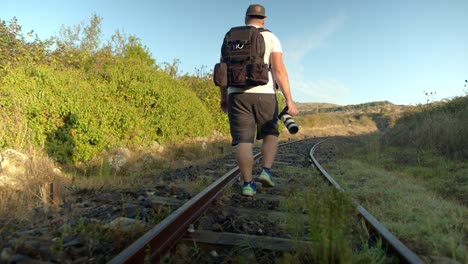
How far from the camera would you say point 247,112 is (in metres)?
4.11

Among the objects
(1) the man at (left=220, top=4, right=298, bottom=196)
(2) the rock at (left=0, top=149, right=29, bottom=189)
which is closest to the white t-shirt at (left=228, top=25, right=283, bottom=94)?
(1) the man at (left=220, top=4, right=298, bottom=196)

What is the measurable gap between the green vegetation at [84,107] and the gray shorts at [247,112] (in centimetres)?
382

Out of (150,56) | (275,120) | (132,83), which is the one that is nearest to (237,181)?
(275,120)

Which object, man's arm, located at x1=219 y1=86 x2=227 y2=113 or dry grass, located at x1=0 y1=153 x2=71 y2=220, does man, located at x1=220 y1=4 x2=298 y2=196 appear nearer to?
man's arm, located at x1=219 y1=86 x2=227 y2=113

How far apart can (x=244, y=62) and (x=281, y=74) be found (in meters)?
0.49

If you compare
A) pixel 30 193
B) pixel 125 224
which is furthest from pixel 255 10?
pixel 30 193

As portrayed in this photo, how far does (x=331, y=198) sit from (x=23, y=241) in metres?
1.92

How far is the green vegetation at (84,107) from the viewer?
21.1ft

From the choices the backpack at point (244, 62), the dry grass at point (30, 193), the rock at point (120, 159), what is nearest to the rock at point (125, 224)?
the dry grass at point (30, 193)

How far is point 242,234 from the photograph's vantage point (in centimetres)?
274

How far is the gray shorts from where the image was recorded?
4062mm

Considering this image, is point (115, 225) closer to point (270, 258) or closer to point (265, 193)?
point (270, 258)

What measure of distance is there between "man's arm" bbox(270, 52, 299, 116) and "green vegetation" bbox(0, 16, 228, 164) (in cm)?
432

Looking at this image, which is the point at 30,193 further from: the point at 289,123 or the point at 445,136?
the point at 445,136
